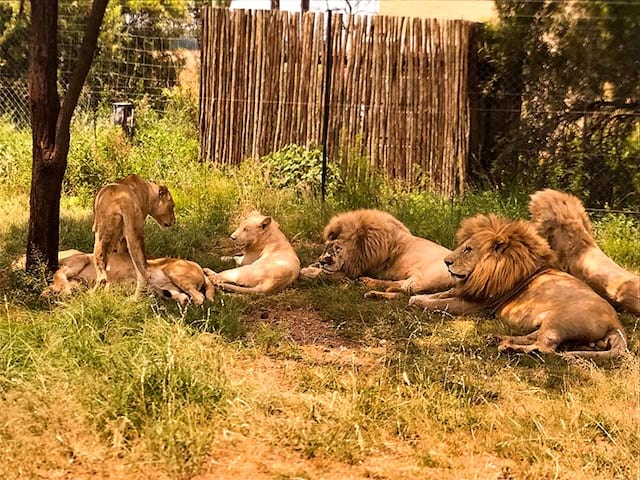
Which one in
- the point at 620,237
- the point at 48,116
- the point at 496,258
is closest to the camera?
the point at 48,116

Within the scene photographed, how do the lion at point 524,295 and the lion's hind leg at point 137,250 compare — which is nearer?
the lion at point 524,295

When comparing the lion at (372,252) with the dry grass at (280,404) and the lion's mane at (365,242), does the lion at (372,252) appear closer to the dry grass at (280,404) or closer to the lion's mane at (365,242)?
the lion's mane at (365,242)

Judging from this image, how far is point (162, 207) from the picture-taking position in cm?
666

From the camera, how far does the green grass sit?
344 centimetres

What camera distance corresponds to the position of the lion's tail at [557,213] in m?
6.55

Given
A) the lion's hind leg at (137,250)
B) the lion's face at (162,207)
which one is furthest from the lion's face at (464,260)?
the lion's face at (162,207)

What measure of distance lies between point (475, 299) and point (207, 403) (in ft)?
9.51

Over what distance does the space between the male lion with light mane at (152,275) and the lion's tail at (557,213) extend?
2.83 metres

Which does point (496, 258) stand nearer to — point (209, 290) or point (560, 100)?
point (209, 290)

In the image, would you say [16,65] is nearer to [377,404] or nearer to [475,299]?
[475,299]

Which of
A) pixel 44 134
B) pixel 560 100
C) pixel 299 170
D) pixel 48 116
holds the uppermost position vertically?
pixel 560 100

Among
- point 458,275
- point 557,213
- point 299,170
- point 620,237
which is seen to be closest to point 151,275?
point 458,275

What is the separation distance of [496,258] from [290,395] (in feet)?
7.83

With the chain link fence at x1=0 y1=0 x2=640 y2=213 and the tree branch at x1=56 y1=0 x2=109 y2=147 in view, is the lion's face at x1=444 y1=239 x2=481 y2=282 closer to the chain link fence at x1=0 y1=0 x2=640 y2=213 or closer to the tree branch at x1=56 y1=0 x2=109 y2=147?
the tree branch at x1=56 y1=0 x2=109 y2=147
